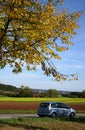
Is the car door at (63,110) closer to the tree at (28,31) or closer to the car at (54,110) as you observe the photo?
the car at (54,110)

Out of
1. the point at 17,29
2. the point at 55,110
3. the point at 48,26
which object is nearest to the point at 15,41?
the point at 17,29

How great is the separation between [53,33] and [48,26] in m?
0.75

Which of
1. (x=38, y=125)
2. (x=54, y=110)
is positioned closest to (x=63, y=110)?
(x=54, y=110)

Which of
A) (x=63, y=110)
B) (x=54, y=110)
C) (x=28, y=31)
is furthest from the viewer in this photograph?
(x=63, y=110)

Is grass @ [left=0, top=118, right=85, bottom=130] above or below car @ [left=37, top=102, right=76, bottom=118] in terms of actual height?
below

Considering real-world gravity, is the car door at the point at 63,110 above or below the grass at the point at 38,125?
above

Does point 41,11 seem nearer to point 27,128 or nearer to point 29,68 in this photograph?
point 29,68

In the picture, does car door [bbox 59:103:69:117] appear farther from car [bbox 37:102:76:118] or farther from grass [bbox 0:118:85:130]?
grass [bbox 0:118:85:130]

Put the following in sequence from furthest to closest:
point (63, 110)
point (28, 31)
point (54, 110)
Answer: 1. point (63, 110)
2. point (54, 110)
3. point (28, 31)

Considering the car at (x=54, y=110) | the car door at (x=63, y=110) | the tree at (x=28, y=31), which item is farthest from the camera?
the car door at (x=63, y=110)

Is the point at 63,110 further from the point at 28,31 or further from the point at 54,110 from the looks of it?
the point at 28,31

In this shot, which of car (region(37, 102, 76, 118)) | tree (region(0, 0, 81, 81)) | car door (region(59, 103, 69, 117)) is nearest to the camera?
tree (region(0, 0, 81, 81))

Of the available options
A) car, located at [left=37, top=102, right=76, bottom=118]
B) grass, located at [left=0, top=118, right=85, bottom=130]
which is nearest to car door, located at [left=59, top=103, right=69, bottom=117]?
car, located at [left=37, top=102, right=76, bottom=118]

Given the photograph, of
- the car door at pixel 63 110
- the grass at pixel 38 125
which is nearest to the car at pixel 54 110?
the car door at pixel 63 110
